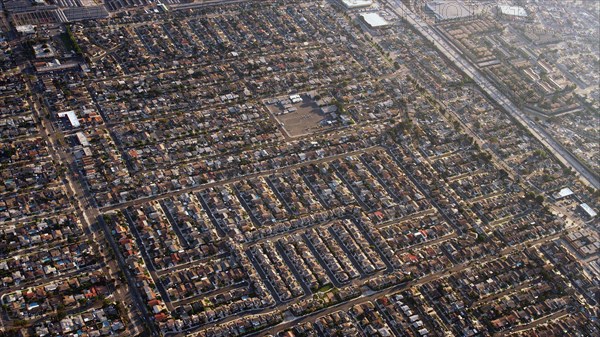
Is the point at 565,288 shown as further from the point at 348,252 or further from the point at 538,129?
the point at 538,129

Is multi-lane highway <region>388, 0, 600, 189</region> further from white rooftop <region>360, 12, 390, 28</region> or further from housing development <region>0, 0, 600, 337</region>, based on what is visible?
white rooftop <region>360, 12, 390, 28</region>

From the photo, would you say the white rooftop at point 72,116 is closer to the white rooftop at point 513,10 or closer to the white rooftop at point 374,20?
the white rooftop at point 374,20

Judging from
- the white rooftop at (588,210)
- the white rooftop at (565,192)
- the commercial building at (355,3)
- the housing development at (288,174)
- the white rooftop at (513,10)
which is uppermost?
the commercial building at (355,3)

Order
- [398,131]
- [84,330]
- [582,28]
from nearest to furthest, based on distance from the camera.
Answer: [84,330] < [398,131] < [582,28]

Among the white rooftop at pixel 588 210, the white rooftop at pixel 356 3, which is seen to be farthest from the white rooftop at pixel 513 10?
the white rooftop at pixel 588 210

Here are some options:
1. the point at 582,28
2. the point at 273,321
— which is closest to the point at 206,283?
the point at 273,321

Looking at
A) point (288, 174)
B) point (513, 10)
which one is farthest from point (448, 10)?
point (288, 174)

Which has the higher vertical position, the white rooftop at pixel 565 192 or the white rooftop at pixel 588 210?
the white rooftop at pixel 565 192
